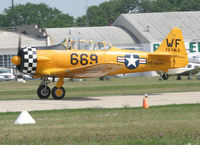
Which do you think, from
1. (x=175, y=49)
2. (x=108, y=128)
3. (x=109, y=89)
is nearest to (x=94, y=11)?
(x=109, y=89)

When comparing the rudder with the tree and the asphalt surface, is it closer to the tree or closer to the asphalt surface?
the asphalt surface

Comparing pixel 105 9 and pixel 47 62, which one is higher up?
pixel 105 9

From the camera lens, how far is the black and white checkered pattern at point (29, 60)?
60.2ft

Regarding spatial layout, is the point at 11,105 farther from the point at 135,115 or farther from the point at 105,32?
the point at 105,32

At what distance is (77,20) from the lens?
141 meters

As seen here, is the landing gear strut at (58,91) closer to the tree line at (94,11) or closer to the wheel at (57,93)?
the wheel at (57,93)

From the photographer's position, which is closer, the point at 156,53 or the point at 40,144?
the point at 40,144

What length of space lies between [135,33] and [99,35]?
4952 mm

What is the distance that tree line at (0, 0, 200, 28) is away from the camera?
106250 millimetres

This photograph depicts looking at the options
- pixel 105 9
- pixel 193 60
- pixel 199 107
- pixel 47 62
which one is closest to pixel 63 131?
pixel 199 107

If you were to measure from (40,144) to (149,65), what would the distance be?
39.8ft

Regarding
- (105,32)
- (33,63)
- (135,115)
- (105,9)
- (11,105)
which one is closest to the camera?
(135,115)

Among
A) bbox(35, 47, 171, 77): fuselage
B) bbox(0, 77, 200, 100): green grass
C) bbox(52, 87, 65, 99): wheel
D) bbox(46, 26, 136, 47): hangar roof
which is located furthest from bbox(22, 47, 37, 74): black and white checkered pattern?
bbox(46, 26, 136, 47): hangar roof

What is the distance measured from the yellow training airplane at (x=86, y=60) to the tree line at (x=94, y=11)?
250 feet
